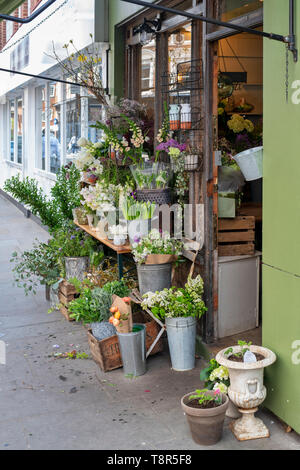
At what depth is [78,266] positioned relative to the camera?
269 inches

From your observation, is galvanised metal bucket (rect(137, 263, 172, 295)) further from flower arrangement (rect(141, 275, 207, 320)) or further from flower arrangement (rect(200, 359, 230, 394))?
flower arrangement (rect(200, 359, 230, 394))

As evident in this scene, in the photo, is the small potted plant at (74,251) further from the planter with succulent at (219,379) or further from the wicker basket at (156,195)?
the planter with succulent at (219,379)

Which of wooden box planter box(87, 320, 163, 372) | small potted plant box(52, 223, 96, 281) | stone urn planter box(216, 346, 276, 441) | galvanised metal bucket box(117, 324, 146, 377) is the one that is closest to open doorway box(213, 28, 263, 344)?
galvanised metal bucket box(117, 324, 146, 377)

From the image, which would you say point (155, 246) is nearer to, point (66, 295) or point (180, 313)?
point (180, 313)

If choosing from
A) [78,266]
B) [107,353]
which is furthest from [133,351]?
[78,266]

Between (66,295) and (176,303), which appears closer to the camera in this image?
(176,303)

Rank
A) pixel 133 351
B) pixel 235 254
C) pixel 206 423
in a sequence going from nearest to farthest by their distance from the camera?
pixel 206 423 < pixel 133 351 < pixel 235 254

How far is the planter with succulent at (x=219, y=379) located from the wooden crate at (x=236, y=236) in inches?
55.9

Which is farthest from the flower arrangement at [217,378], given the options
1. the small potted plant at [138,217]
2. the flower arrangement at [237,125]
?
the flower arrangement at [237,125]

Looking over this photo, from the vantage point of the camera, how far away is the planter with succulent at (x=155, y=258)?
17.3 ft

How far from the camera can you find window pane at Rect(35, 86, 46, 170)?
13828 mm

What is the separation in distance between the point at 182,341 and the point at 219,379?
0.85 meters

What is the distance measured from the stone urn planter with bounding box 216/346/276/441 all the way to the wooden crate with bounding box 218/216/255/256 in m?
1.67

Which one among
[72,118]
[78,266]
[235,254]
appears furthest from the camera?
[72,118]
